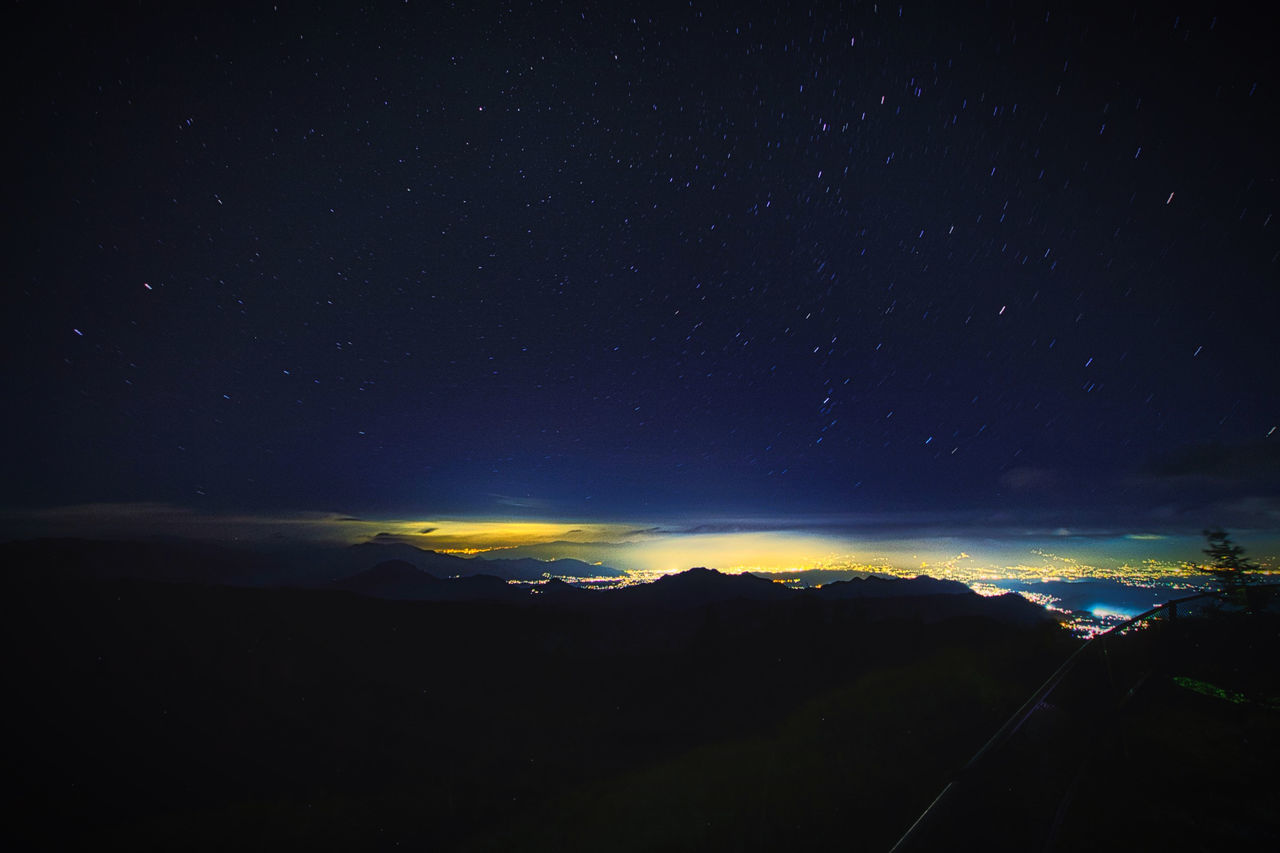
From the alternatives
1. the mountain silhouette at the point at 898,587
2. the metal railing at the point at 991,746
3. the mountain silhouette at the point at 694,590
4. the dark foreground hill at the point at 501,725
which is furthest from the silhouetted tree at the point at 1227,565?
the mountain silhouette at the point at 694,590

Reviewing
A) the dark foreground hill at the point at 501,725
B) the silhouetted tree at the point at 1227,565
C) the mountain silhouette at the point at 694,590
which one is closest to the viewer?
the dark foreground hill at the point at 501,725

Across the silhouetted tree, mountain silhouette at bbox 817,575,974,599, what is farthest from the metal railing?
mountain silhouette at bbox 817,575,974,599

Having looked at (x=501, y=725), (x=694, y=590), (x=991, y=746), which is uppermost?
(x=991, y=746)

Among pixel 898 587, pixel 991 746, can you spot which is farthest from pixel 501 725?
pixel 898 587

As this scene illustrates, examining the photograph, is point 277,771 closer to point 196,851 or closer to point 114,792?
point 114,792

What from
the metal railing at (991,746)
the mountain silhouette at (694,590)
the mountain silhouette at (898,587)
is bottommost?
the mountain silhouette at (694,590)

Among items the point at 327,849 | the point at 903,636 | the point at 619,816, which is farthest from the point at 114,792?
the point at 903,636

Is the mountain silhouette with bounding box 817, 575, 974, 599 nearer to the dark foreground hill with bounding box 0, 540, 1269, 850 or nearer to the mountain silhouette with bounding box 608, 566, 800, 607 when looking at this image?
the mountain silhouette with bounding box 608, 566, 800, 607

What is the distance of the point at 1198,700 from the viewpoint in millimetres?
7574

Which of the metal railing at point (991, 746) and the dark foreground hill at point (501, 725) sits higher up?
the metal railing at point (991, 746)

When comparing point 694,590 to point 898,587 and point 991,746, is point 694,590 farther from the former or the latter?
point 991,746

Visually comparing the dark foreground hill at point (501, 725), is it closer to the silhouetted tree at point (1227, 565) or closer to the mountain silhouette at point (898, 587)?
the silhouetted tree at point (1227, 565)

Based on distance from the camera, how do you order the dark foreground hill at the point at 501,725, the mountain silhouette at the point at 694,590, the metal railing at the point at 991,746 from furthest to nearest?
1. the mountain silhouette at the point at 694,590
2. the dark foreground hill at the point at 501,725
3. the metal railing at the point at 991,746

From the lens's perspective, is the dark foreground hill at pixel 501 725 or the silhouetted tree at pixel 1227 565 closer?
the dark foreground hill at pixel 501 725
